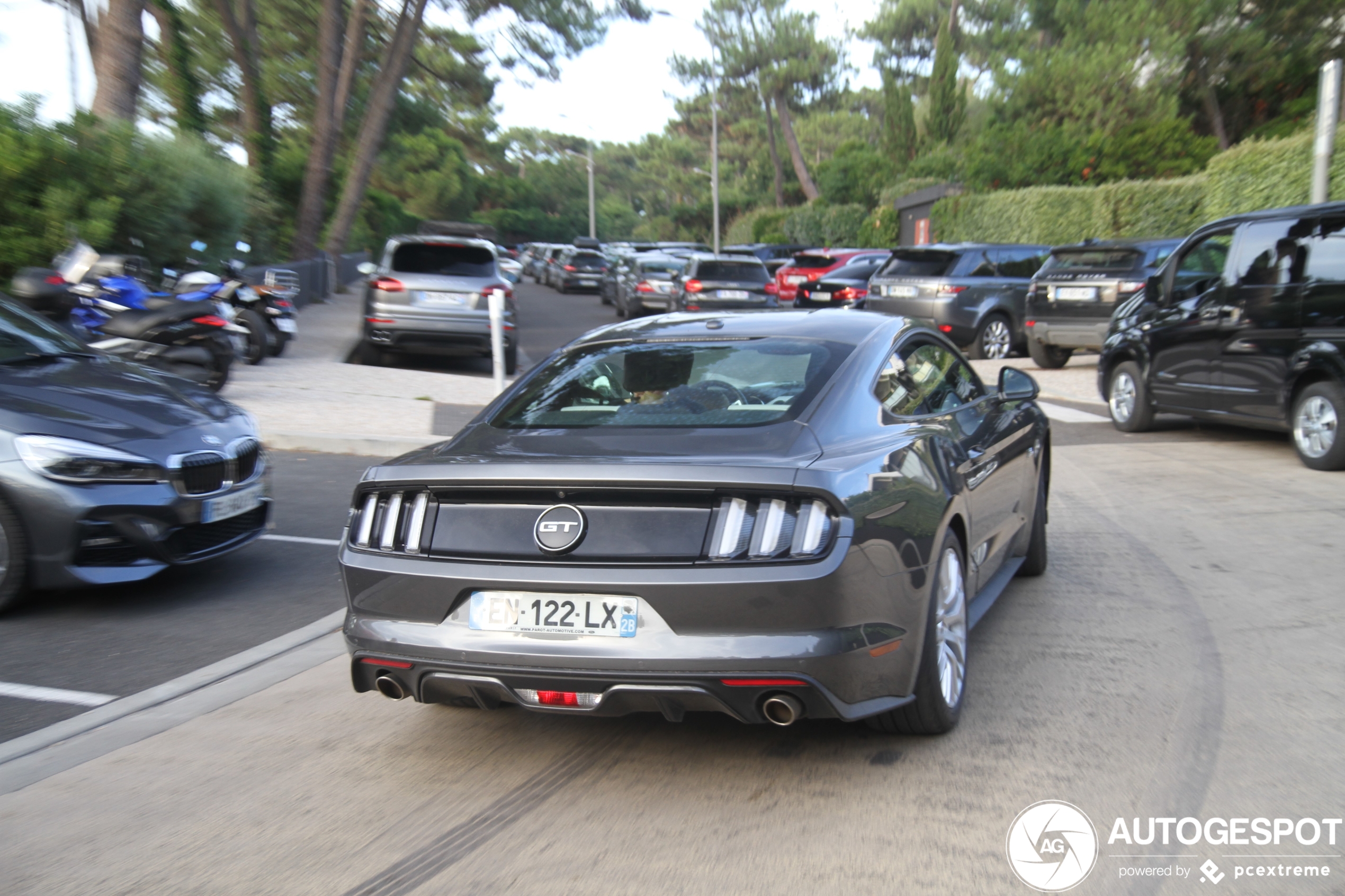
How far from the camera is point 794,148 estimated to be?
216ft

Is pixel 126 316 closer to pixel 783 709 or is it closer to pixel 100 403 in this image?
pixel 100 403

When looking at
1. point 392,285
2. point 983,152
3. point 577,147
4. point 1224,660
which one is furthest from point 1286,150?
point 577,147

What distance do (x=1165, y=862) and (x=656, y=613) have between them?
1.53 metres

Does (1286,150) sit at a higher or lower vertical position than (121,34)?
lower

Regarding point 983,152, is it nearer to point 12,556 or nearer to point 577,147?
point 12,556

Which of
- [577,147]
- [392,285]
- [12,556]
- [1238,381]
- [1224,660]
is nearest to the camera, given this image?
[1224,660]

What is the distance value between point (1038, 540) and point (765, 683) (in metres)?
3.19

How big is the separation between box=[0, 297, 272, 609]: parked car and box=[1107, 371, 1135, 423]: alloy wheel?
8.47 m

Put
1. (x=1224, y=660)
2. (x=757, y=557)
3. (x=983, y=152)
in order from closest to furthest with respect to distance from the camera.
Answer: (x=757, y=557), (x=1224, y=660), (x=983, y=152)

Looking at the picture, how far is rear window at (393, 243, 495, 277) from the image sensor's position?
16000mm

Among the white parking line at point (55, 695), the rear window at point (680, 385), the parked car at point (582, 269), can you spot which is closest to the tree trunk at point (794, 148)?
the parked car at point (582, 269)

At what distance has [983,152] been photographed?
39656 mm

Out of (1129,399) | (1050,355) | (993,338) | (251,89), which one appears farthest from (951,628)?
(251,89)

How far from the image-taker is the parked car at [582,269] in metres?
40.9
